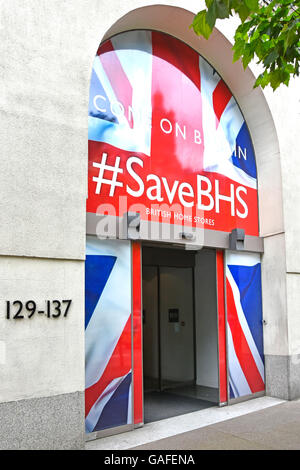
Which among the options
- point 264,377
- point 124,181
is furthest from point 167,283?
point 124,181

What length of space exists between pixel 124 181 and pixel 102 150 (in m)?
0.59

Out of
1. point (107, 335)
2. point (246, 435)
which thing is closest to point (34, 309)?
point (107, 335)

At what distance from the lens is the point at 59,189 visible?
5.73m

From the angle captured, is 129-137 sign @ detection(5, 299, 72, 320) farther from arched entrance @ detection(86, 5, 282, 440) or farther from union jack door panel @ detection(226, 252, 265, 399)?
union jack door panel @ detection(226, 252, 265, 399)

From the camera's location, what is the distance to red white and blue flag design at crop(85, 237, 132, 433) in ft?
20.5

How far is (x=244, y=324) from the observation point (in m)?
8.66

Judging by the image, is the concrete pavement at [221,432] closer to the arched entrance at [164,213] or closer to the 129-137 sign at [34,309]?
the arched entrance at [164,213]

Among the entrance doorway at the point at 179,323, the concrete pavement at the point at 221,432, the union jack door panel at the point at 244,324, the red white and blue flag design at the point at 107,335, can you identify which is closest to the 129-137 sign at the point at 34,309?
the red white and blue flag design at the point at 107,335

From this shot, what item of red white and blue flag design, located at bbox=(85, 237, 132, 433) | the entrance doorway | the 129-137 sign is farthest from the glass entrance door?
the 129-137 sign

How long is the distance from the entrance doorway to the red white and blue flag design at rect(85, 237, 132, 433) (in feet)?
8.24

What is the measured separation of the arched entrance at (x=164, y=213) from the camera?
21.4 ft

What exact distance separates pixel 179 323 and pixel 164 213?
11.6 feet

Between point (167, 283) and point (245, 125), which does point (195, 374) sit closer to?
point (167, 283)

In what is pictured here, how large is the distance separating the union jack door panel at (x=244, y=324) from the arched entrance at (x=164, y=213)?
0.02 metres
